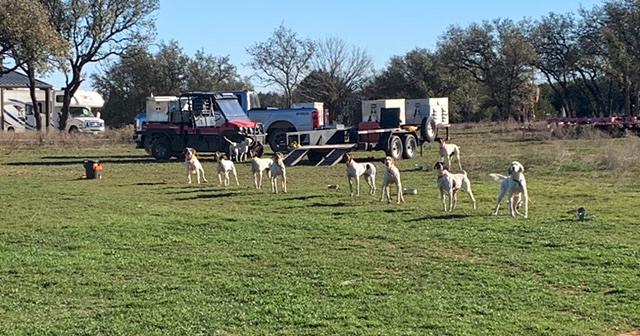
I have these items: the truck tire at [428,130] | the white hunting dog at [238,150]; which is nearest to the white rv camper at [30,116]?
the white hunting dog at [238,150]

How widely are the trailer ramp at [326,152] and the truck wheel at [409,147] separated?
85.9 inches

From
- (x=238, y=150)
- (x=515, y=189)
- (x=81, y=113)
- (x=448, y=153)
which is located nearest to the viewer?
(x=515, y=189)

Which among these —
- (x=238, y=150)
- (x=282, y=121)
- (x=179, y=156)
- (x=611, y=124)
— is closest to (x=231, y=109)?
Answer: (x=238, y=150)

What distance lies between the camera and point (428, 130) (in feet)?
102

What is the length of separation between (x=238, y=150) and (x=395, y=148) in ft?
16.8

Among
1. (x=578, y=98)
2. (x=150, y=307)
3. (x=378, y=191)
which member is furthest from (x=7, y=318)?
(x=578, y=98)

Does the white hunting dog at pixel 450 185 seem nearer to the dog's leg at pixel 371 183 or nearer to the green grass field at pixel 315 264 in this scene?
the green grass field at pixel 315 264

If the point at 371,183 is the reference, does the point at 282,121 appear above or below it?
above

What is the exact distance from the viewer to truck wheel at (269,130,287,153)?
3203cm

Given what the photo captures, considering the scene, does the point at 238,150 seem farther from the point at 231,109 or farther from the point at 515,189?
the point at 515,189

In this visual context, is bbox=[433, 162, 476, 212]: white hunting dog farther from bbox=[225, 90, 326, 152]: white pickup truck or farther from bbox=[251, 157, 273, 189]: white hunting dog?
bbox=[225, 90, 326, 152]: white pickup truck

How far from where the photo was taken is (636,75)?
5550 cm

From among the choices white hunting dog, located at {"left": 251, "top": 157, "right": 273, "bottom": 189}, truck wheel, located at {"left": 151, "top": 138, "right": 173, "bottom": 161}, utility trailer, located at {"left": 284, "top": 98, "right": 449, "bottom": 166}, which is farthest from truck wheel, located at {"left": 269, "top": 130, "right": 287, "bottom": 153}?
white hunting dog, located at {"left": 251, "top": 157, "right": 273, "bottom": 189}

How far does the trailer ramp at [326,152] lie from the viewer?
25188mm
